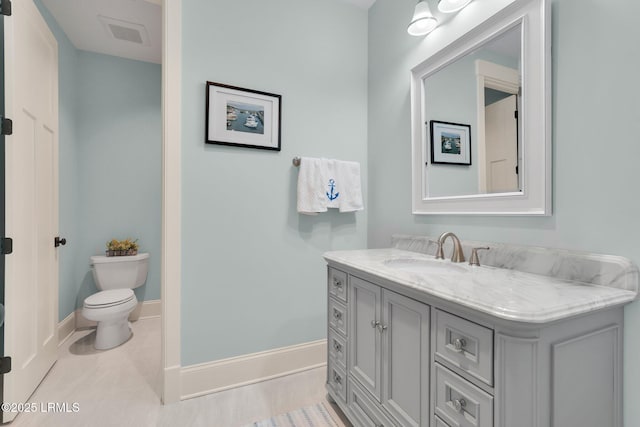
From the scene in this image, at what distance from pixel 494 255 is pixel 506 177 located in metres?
0.35

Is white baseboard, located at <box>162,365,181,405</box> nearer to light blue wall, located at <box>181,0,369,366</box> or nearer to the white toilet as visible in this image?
light blue wall, located at <box>181,0,369,366</box>

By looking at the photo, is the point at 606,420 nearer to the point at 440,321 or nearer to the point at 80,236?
the point at 440,321

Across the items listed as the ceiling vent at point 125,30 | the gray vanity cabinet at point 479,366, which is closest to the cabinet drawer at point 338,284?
the gray vanity cabinet at point 479,366

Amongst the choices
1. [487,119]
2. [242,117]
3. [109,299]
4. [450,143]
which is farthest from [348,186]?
[109,299]

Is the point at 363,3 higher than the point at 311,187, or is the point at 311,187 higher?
the point at 363,3

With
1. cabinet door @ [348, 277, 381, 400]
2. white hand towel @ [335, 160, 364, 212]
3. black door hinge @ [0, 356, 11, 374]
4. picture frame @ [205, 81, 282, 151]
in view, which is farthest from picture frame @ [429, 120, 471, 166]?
black door hinge @ [0, 356, 11, 374]

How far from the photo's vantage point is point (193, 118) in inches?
68.7

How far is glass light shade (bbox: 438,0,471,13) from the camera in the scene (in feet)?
4.64

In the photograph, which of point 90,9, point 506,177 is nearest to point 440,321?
point 506,177

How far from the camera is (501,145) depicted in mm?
1312

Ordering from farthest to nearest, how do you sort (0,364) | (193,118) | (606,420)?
(193,118) < (0,364) < (606,420)

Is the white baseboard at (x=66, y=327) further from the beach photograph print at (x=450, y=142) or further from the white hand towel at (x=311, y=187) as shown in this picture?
the beach photograph print at (x=450, y=142)

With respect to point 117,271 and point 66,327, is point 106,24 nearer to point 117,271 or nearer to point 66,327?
point 117,271

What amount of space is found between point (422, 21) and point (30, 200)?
2494mm
